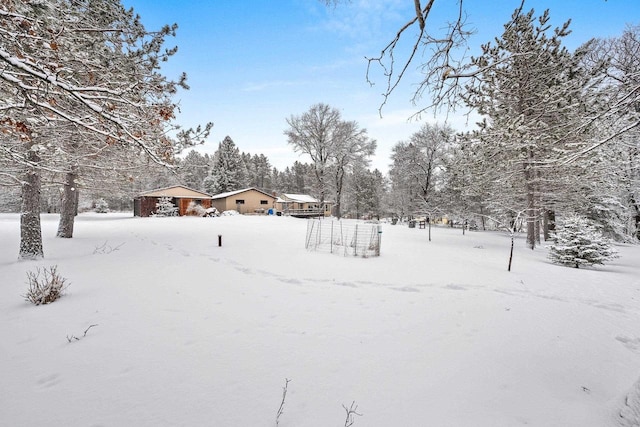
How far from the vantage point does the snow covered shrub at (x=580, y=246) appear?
9.08 meters

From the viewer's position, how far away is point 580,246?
30.2 feet

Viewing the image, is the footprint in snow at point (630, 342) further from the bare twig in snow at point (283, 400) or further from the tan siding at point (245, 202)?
the tan siding at point (245, 202)

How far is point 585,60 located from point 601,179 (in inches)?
202

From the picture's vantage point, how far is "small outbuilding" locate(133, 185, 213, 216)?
2816 cm

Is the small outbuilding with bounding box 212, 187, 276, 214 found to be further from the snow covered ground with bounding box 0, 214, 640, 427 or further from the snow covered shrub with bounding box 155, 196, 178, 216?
the snow covered ground with bounding box 0, 214, 640, 427

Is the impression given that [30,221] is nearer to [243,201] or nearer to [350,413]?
[350,413]

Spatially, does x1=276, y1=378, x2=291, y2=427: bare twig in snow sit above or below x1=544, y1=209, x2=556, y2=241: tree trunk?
below

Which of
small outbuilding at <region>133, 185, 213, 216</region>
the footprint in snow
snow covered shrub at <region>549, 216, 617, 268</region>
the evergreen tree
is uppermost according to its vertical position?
the evergreen tree

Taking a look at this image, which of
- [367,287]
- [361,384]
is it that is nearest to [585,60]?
[367,287]

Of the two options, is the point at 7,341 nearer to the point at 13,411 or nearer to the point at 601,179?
the point at 13,411

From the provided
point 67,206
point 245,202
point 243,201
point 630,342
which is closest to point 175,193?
point 243,201

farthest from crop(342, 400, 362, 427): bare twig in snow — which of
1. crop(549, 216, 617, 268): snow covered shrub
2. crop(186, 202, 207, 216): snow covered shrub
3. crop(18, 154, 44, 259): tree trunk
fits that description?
crop(186, 202, 207, 216): snow covered shrub

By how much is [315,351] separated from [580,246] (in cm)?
1132

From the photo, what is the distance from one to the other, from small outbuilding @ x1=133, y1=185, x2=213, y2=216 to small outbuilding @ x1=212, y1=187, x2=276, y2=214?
1.84 metres
